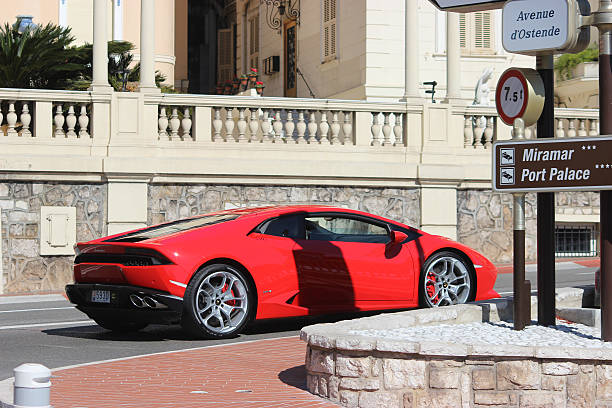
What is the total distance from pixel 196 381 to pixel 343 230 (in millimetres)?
3720

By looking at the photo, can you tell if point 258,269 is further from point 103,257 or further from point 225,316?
point 103,257

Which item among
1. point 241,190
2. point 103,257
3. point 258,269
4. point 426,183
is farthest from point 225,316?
point 426,183

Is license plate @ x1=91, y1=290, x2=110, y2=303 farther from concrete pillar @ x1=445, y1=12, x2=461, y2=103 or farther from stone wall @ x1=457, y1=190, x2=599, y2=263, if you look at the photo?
concrete pillar @ x1=445, y1=12, x2=461, y2=103

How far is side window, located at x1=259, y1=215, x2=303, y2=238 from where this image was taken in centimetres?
1098

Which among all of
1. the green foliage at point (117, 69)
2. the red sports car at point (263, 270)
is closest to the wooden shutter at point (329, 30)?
the green foliage at point (117, 69)

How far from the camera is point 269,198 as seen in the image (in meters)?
17.7

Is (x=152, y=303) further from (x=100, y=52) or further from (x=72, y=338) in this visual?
(x=100, y=52)

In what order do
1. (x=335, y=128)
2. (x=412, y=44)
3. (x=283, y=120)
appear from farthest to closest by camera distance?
(x=412, y=44)
(x=283, y=120)
(x=335, y=128)

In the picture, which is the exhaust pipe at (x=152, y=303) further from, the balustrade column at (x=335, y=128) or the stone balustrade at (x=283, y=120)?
the balustrade column at (x=335, y=128)

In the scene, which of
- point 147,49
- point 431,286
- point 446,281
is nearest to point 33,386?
point 431,286

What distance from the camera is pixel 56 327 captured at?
1180 cm

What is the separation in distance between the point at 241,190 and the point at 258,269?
714 centimetres

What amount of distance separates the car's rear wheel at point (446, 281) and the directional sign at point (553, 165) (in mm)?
3441

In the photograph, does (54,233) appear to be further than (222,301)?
Yes
